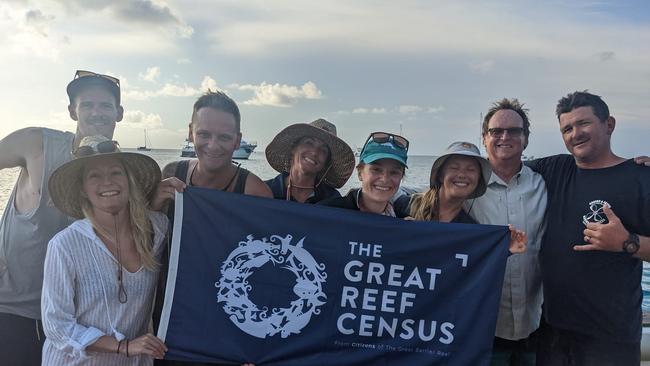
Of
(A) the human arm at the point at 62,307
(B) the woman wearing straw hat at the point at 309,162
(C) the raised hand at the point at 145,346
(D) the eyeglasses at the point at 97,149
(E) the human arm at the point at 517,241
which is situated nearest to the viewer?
(A) the human arm at the point at 62,307

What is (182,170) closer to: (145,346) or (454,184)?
(145,346)

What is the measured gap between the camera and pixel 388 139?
12.2ft

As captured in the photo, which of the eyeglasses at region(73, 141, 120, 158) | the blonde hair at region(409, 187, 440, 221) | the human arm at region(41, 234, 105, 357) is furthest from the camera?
the blonde hair at region(409, 187, 440, 221)

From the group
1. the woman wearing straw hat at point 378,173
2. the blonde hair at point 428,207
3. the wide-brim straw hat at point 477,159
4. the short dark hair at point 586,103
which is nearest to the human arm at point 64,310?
the woman wearing straw hat at point 378,173

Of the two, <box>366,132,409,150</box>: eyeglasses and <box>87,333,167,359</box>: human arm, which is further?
<box>366,132,409,150</box>: eyeglasses

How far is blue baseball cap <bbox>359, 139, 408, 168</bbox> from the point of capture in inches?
141

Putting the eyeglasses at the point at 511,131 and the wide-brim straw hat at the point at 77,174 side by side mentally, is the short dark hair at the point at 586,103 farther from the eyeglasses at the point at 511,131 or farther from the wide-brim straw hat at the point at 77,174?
the wide-brim straw hat at the point at 77,174

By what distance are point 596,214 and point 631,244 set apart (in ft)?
A: 1.03

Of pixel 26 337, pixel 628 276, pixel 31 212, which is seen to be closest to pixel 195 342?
pixel 26 337

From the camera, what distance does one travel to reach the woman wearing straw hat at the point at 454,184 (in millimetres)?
3805

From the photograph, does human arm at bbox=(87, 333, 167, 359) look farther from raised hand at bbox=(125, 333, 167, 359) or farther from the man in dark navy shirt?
the man in dark navy shirt

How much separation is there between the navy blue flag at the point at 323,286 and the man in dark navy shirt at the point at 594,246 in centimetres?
63

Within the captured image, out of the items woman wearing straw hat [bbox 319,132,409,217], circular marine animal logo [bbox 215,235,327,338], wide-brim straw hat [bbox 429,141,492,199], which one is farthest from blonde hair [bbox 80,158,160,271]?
wide-brim straw hat [bbox 429,141,492,199]

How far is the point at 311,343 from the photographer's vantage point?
346 cm
